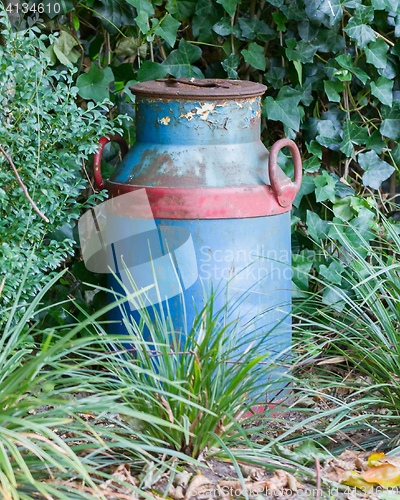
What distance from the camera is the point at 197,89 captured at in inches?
74.9

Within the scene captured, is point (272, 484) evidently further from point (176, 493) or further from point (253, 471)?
point (176, 493)

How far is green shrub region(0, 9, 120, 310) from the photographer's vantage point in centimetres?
177

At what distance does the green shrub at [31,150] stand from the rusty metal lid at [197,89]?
8.3 inches

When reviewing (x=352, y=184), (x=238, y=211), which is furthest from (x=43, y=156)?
(x=352, y=184)

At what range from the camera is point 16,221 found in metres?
1.81

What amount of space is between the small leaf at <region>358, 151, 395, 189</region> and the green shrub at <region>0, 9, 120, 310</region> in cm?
139

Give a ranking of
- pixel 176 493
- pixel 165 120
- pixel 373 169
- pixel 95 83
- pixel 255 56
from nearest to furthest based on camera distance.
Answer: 1. pixel 176 493
2. pixel 165 120
3. pixel 95 83
4. pixel 255 56
5. pixel 373 169

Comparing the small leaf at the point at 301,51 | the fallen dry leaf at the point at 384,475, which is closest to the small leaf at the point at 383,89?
the small leaf at the point at 301,51

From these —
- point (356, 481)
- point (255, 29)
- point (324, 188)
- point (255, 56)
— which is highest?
point (255, 29)

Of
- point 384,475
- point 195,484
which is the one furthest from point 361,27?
point 195,484

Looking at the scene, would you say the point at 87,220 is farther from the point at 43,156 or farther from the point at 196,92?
the point at 196,92

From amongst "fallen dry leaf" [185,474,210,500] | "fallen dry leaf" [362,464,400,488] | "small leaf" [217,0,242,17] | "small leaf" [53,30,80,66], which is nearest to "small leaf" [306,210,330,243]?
"small leaf" [217,0,242,17]

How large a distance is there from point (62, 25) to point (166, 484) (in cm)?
190

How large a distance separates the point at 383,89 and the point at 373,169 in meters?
0.38
